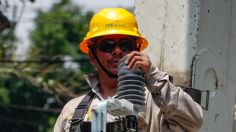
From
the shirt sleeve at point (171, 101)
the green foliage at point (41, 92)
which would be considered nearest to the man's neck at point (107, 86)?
the shirt sleeve at point (171, 101)

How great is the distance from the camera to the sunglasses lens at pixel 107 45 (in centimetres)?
453

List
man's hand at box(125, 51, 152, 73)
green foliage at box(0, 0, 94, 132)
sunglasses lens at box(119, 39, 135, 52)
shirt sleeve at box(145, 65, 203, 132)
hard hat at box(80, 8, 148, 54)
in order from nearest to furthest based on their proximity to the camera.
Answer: man's hand at box(125, 51, 152, 73) < shirt sleeve at box(145, 65, 203, 132) < sunglasses lens at box(119, 39, 135, 52) < hard hat at box(80, 8, 148, 54) < green foliage at box(0, 0, 94, 132)

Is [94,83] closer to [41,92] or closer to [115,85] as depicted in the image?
[115,85]

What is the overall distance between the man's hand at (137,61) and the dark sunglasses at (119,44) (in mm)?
288

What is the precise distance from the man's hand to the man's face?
26cm

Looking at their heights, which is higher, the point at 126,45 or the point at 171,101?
the point at 126,45

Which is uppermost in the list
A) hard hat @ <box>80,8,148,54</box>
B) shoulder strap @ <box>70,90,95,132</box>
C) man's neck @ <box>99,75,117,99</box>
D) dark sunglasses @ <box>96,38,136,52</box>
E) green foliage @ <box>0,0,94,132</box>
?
hard hat @ <box>80,8,148,54</box>

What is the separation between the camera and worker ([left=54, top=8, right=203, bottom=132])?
4.29 meters

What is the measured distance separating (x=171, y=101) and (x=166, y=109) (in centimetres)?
6

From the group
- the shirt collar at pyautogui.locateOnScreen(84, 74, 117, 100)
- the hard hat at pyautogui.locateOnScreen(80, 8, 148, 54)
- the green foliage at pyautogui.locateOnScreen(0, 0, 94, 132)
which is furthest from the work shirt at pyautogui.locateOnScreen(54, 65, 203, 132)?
the green foliage at pyautogui.locateOnScreen(0, 0, 94, 132)

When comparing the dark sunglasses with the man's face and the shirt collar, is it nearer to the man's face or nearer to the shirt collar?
the man's face

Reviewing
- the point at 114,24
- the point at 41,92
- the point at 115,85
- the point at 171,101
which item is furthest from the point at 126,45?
the point at 41,92

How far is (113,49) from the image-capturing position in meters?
4.51

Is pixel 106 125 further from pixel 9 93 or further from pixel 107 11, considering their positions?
pixel 9 93
